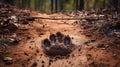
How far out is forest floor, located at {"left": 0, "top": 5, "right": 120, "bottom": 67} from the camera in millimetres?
8961

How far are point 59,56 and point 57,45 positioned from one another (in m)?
0.56

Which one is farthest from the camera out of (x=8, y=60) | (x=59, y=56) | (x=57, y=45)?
(x=57, y=45)

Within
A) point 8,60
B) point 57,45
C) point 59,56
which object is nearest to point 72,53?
point 59,56

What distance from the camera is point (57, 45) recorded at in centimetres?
991

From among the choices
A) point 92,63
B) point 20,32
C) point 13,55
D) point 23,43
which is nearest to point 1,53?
point 13,55

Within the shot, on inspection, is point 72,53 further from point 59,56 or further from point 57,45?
point 57,45

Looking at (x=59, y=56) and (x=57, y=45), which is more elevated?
(x=57, y=45)

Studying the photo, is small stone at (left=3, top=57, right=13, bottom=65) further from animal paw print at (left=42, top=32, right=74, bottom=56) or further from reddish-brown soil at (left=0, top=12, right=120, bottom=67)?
animal paw print at (left=42, top=32, right=74, bottom=56)

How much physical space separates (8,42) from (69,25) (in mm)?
4057

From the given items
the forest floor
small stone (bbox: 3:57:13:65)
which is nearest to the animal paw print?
the forest floor

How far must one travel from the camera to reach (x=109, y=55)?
9.05 metres

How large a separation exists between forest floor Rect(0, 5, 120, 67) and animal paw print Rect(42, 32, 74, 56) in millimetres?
192

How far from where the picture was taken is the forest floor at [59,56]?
896 cm

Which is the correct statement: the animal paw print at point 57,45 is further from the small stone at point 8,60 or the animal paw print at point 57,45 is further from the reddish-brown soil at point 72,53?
the small stone at point 8,60
